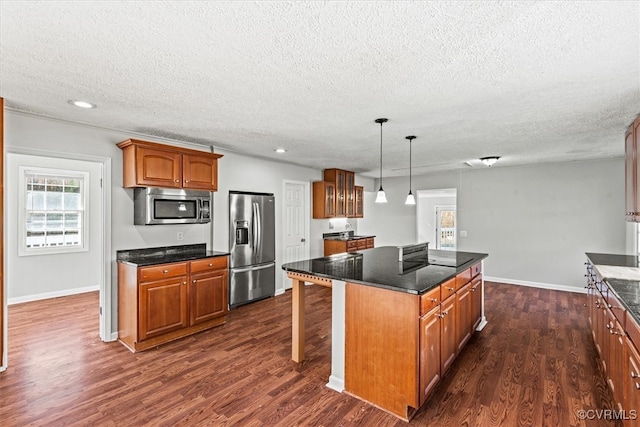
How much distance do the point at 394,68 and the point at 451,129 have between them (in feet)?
5.72

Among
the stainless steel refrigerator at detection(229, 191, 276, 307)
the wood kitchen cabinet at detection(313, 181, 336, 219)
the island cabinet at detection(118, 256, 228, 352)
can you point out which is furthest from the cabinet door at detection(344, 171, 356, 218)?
the island cabinet at detection(118, 256, 228, 352)

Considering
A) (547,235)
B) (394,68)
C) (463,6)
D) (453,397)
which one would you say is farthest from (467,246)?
(463,6)

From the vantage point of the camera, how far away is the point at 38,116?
302cm

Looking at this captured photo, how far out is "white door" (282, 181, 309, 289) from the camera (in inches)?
223

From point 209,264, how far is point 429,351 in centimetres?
263

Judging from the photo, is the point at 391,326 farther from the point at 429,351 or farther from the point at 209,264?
the point at 209,264

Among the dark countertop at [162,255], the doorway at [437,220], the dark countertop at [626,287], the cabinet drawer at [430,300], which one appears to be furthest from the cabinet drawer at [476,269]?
the doorway at [437,220]

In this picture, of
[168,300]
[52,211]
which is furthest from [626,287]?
[52,211]

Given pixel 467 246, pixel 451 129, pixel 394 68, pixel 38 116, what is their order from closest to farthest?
pixel 394 68
pixel 38 116
pixel 451 129
pixel 467 246

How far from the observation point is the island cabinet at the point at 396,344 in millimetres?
2166

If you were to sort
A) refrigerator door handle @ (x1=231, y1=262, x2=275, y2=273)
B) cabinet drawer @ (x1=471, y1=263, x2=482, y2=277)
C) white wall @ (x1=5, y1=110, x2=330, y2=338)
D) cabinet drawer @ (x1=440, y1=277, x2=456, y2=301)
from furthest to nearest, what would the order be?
refrigerator door handle @ (x1=231, y1=262, x2=275, y2=273) < cabinet drawer @ (x1=471, y1=263, x2=482, y2=277) < white wall @ (x1=5, y1=110, x2=330, y2=338) < cabinet drawer @ (x1=440, y1=277, x2=456, y2=301)

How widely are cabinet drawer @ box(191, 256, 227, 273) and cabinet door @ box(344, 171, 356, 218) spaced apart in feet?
10.9

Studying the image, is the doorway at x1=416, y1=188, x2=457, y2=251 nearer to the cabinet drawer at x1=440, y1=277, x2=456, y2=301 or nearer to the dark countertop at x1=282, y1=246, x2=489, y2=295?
the dark countertop at x1=282, y1=246, x2=489, y2=295

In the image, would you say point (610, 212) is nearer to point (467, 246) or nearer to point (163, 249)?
point (467, 246)
